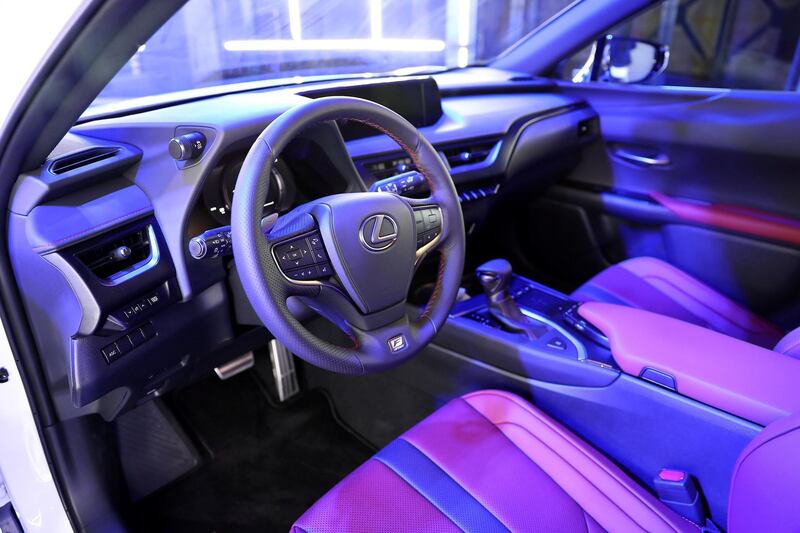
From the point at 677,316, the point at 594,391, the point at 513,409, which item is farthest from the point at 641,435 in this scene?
the point at 677,316

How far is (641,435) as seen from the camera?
1183 mm

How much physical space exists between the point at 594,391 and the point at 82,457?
3.52ft

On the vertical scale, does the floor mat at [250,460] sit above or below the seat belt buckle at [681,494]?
below

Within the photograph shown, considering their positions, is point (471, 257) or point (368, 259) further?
point (471, 257)

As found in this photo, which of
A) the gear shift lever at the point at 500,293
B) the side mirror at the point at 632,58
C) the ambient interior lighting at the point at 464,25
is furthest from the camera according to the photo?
the ambient interior lighting at the point at 464,25

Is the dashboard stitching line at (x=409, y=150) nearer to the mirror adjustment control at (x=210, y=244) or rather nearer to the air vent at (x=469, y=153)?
the mirror adjustment control at (x=210, y=244)

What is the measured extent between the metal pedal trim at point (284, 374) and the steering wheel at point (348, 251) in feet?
3.14

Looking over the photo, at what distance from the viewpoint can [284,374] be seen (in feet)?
6.51

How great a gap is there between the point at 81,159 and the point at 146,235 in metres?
0.18

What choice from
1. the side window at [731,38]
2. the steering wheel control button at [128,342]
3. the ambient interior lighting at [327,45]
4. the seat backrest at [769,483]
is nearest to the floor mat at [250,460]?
the steering wheel control button at [128,342]

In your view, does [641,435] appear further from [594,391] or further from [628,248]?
[628,248]

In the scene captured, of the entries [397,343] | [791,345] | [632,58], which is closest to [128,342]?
[397,343]

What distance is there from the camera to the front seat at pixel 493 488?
1.01m

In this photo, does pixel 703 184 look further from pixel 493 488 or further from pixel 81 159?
pixel 81 159
